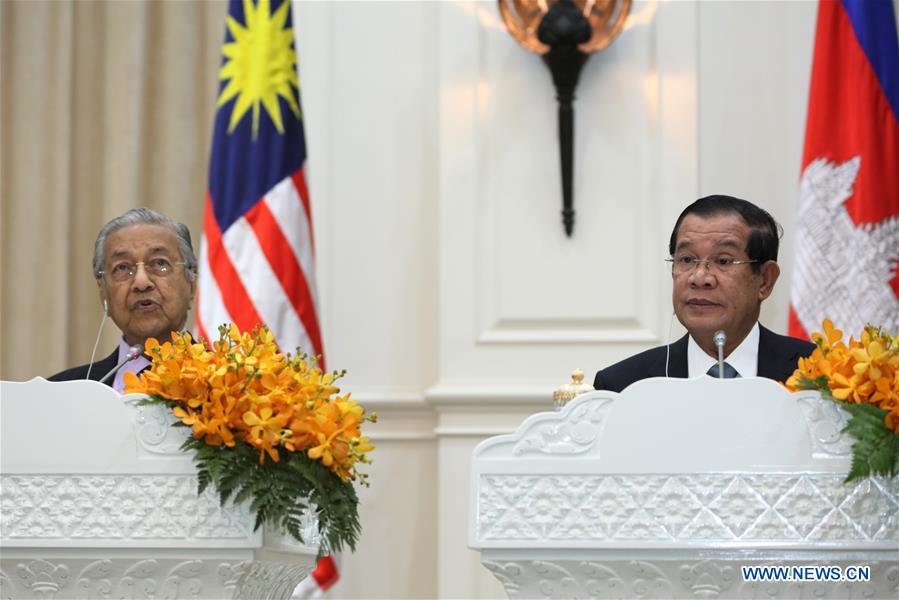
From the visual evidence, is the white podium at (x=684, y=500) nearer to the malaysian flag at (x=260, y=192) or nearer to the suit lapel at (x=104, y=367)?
the suit lapel at (x=104, y=367)

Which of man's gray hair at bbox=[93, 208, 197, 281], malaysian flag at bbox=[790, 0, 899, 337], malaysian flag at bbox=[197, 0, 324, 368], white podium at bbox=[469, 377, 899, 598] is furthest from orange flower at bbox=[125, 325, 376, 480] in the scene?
malaysian flag at bbox=[790, 0, 899, 337]

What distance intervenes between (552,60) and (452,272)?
0.90 m

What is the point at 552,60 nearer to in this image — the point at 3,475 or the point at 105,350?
the point at 105,350

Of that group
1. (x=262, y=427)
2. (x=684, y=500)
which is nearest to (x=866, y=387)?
(x=684, y=500)

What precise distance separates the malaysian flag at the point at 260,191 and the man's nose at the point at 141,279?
135cm

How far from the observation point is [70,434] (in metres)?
2.71

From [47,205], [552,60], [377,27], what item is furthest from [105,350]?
[552,60]

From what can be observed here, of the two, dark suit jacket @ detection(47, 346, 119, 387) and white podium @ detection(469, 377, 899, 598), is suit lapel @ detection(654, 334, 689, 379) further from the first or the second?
dark suit jacket @ detection(47, 346, 119, 387)

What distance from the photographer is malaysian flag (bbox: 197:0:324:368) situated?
489 centimetres

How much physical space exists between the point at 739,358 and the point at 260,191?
7.30 ft

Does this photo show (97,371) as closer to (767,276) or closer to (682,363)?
(682,363)

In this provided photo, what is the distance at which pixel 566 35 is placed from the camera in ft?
16.0

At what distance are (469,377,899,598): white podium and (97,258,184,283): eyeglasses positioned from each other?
1312 mm

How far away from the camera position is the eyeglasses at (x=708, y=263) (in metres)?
3.35
